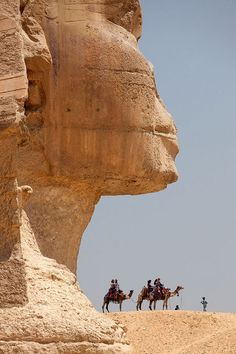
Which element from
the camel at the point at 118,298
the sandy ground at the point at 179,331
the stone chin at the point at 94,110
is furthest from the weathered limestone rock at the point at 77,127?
the camel at the point at 118,298

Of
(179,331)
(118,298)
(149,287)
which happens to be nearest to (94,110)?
(179,331)

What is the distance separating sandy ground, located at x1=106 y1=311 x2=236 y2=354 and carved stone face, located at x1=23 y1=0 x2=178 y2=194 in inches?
1015

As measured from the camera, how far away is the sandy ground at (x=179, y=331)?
1359 inches

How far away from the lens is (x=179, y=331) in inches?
1483

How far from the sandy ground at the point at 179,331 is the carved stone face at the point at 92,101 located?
2578 cm

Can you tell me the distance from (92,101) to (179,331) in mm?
31012

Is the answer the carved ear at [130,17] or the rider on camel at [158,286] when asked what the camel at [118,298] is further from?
the carved ear at [130,17]

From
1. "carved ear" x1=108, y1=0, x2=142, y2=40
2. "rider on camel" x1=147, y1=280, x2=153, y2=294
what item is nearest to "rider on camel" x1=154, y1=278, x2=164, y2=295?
"rider on camel" x1=147, y1=280, x2=153, y2=294

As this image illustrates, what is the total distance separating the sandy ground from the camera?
34531 mm

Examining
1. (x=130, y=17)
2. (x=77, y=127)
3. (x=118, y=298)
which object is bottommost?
(x=77, y=127)

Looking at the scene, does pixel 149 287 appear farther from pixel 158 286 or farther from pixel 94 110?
pixel 94 110

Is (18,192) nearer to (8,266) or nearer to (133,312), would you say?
(8,266)

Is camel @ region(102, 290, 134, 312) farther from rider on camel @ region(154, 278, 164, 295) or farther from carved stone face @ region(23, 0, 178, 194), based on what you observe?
carved stone face @ region(23, 0, 178, 194)

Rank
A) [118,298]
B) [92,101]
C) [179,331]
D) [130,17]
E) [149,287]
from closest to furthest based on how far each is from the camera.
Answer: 1. [92,101]
2. [130,17]
3. [179,331]
4. [118,298]
5. [149,287]
